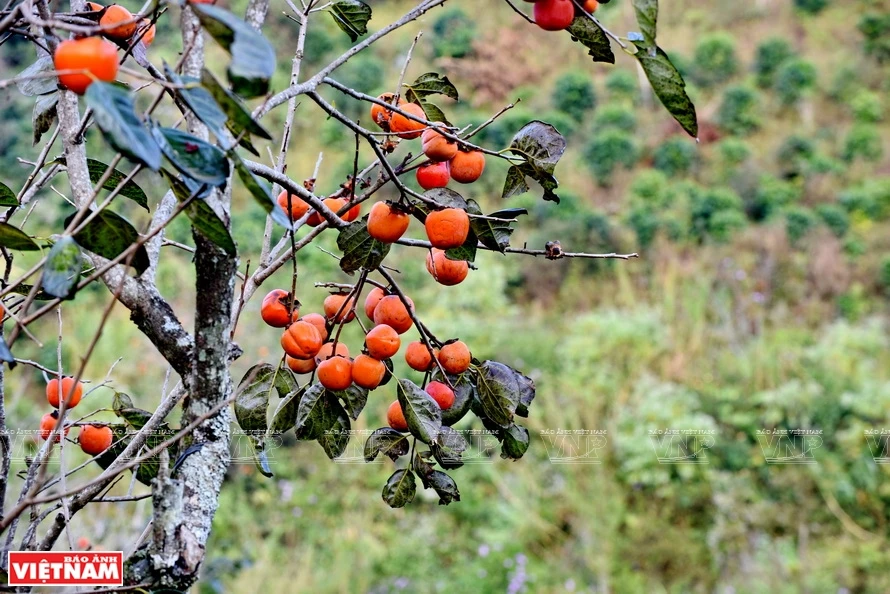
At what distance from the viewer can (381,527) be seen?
3570 mm

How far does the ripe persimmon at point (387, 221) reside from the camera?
649 mm

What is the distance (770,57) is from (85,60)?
9148 mm

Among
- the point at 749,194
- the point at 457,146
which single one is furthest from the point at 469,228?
the point at 749,194

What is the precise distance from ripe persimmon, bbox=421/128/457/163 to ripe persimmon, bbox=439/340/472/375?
0.18 meters

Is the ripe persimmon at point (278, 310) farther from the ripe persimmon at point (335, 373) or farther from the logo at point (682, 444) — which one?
the logo at point (682, 444)

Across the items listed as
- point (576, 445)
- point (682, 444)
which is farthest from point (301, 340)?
point (682, 444)

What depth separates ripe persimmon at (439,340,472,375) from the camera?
0.73 metres

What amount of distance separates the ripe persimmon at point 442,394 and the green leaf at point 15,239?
360 mm

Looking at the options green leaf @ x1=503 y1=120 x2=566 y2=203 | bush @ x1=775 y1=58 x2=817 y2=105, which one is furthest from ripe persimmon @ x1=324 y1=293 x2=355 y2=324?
bush @ x1=775 y1=58 x2=817 y2=105

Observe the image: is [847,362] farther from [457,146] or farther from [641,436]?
[457,146]

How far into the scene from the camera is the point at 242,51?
443 millimetres

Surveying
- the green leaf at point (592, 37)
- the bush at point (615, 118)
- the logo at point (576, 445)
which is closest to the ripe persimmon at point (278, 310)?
the green leaf at point (592, 37)

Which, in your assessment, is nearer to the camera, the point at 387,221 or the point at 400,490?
the point at 387,221

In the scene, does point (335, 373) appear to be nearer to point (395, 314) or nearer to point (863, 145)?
point (395, 314)
